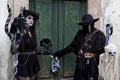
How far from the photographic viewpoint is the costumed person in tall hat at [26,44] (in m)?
8.36

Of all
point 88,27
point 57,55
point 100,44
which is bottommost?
point 57,55

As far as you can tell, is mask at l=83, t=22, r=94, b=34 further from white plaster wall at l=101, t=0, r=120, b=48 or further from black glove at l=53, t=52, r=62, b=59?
white plaster wall at l=101, t=0, r=120, b=48

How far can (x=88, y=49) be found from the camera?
8797 mm

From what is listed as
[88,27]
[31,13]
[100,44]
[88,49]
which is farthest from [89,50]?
[31,13]

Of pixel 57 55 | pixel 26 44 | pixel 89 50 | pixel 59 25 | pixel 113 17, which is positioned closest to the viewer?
pixel 26 44

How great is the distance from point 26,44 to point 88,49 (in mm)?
1107

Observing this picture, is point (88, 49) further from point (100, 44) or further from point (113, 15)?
point (113, 15)

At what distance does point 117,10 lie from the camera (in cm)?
971

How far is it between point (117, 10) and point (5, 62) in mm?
2379

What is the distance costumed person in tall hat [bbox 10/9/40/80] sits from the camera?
8359 mm

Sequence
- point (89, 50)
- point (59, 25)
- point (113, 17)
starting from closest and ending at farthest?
point (89, 50)
point (59, 25)
point (113, 17)

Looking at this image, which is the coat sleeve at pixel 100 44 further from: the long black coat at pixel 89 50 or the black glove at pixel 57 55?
the black glove at pixel 57 55

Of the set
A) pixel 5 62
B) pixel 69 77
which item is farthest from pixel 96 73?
pixel 5 62

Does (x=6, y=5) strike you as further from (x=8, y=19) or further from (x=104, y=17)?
(x=104, y=17)
